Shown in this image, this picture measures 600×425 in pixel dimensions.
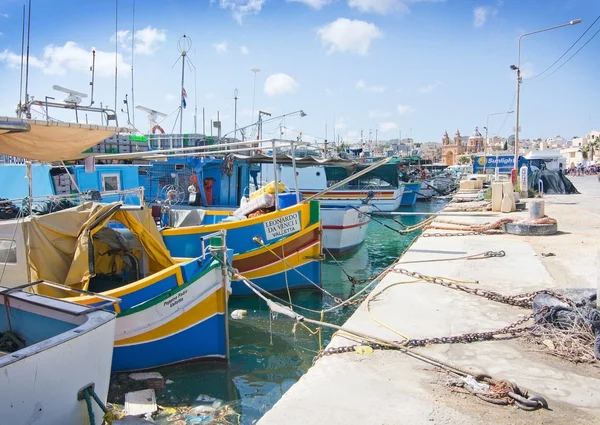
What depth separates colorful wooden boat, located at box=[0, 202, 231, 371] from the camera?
6258mm

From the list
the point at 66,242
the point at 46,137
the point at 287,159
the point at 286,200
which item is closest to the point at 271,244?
the point at 286,200

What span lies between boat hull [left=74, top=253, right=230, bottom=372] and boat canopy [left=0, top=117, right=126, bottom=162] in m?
2.21

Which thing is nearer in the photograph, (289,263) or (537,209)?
(289,263)

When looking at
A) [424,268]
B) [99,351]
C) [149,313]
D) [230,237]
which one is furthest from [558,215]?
[99,351]

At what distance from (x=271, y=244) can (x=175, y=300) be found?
4.03 meters

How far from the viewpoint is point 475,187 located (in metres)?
32.0

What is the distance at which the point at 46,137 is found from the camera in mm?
6242

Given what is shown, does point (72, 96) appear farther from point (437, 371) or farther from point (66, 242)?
point (437, 371)

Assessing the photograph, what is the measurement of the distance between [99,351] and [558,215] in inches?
662

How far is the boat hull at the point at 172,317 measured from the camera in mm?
6219

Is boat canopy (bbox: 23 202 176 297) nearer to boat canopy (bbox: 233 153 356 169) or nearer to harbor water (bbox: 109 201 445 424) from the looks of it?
harbor water (bbox: 109 201 445 424)

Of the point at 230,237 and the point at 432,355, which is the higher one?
the point at 230,237

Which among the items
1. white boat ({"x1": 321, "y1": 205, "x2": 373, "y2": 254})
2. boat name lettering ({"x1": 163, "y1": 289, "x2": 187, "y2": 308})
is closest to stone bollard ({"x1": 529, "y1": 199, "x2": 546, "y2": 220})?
white boat ({"x1": 321, "y1": 205, "x2": 373, "y2": 254})

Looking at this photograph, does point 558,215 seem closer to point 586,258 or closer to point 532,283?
point 586,258
